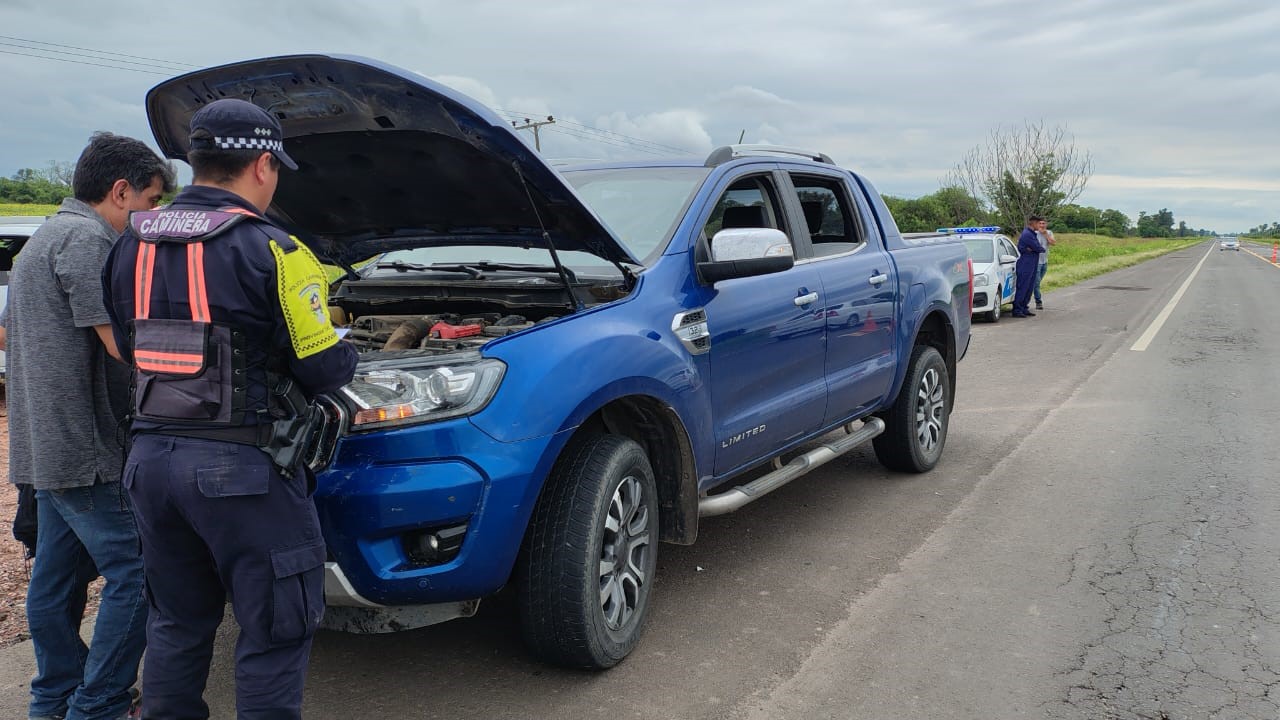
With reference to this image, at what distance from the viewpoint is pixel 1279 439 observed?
684cm

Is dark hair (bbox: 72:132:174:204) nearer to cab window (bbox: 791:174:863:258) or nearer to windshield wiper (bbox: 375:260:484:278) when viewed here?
windshield wiper (bbox: 375:260:484:278)

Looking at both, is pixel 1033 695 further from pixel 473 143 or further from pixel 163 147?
pixel 163 147

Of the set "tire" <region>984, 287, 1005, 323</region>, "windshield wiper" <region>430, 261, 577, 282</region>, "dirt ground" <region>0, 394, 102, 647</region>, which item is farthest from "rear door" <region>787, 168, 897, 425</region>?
"tire" <region>984, 287, 1005, 323</region>

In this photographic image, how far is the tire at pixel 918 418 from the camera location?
569 centimetres

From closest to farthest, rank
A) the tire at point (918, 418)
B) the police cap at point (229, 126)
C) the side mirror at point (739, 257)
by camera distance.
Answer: the police cap at point (229, 126) < the side mirror at point (739, 257) < the tire at point (918, 418)

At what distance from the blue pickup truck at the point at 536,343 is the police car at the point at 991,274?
37.4ft

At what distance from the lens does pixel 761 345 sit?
13.5 feet

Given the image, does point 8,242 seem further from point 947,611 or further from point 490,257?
point 947,611

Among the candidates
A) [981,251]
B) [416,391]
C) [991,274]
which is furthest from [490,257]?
[981,251]

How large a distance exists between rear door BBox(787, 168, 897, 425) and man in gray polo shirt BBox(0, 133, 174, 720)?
299 cm

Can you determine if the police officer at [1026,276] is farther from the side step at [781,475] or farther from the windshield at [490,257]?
the windshield at [490,257]

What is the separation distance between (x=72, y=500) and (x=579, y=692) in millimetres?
1685

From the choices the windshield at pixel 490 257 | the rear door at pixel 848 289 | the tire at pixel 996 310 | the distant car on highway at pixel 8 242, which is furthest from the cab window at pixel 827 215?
the tire at pixel 996 310

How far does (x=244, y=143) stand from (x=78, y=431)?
Answer: 1.10 m
